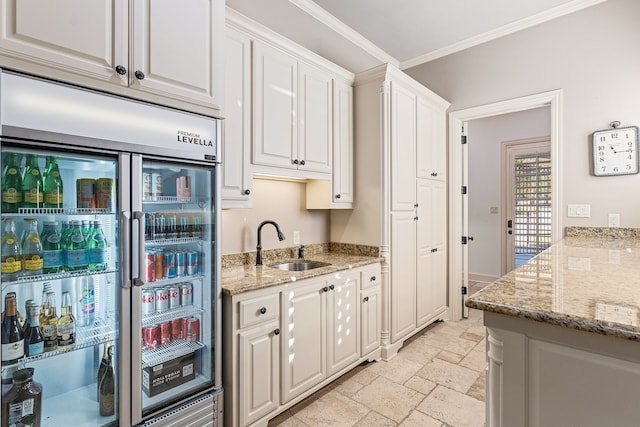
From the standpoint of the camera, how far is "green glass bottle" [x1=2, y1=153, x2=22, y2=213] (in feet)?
3.98

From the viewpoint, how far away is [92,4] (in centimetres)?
130

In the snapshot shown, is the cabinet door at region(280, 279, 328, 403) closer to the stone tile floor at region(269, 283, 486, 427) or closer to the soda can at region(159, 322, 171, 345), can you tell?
the stone tile floor at region(269, 283, 486, 427)

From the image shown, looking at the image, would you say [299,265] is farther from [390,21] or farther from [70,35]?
[390,21]

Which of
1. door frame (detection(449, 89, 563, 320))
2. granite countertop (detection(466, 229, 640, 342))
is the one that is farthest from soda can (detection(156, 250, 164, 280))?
door frame (detection(449, 89, 563, 320))

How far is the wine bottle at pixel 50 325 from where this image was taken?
1331 millimetres

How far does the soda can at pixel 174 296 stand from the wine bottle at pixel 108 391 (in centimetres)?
33

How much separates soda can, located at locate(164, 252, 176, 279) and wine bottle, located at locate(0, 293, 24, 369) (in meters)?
0.58

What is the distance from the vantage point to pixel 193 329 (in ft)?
5.84

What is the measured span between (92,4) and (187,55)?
40 cm

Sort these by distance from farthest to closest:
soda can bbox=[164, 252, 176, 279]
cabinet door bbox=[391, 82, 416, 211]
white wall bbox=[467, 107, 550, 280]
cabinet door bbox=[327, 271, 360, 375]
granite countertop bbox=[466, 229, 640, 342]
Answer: white wall bbox=[467, 107, 550, 280] → cabinet door bbox=[391, 82, 416, 211] → cabinet door bbox=[327, 271, 360, 375] → soda can bbox=[164, 252, 176, 279] → granite countertop bbox=[466, 229, 640, 342]

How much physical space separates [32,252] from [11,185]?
0.27 metres

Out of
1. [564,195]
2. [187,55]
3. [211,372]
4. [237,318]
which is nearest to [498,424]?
[237,318]

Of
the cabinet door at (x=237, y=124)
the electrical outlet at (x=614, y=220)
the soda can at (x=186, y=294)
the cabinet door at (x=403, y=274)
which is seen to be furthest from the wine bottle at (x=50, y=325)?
the electrical outlet at (x=614, y=220)

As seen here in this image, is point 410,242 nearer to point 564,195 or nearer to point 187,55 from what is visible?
point 564,195
